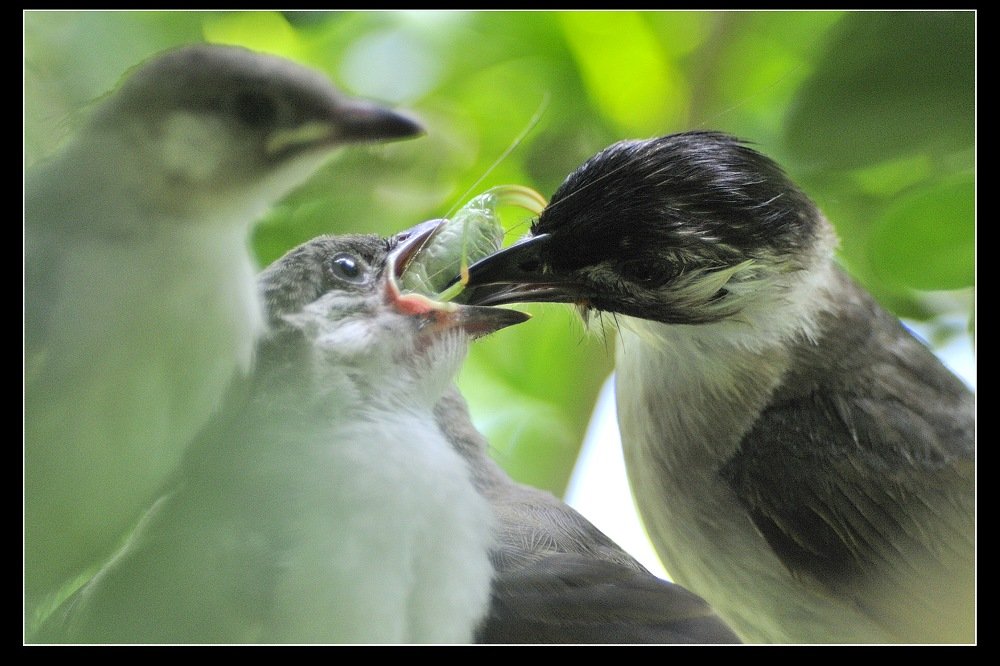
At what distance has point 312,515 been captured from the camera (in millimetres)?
1069

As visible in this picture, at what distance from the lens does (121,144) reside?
3.20ft

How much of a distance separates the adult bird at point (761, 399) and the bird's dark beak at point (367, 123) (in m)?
0.21

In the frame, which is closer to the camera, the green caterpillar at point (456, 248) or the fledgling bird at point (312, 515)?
the fledgling bird at point (312, 515)

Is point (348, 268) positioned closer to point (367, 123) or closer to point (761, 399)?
point (367, 123)

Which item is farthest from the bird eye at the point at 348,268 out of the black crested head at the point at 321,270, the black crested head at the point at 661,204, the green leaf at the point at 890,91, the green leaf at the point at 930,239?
the green leaf at the point at 930,239

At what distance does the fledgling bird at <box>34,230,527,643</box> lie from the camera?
1.05 metres

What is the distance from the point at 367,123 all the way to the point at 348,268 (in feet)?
0.63

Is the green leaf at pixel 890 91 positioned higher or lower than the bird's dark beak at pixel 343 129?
higher

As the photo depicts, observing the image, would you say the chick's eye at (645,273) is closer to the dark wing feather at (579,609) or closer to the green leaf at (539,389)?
the green leaf at (539,389)

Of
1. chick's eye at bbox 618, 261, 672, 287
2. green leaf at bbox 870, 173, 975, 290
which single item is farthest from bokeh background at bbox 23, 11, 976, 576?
chick's eye at bbox 618, 261, 672, 287

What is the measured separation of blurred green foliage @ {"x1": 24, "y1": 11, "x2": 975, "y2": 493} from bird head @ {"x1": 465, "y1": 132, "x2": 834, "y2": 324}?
65mm

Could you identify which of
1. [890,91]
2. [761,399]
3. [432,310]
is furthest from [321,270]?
[890,91]

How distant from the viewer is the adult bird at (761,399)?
1.22 m
